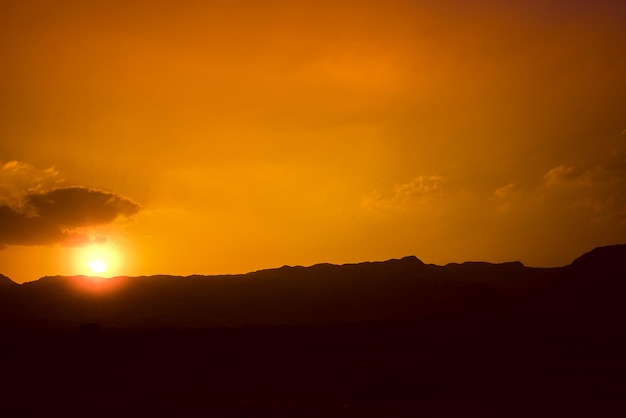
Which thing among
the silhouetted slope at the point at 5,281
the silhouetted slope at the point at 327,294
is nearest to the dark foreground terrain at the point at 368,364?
the silhouetted slope at the point at 327,294

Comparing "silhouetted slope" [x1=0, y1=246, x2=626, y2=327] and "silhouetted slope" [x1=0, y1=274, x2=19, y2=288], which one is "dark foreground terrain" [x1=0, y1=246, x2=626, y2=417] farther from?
"silhouetted slope" [x1=0, y1=274, x2=19, y2=288]

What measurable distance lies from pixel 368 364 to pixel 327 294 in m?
75.4

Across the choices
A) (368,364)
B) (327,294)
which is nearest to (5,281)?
(327,294)

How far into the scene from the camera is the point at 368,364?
3709 cm

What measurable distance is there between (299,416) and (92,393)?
538 inches

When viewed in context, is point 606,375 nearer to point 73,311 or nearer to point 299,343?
point 299,343

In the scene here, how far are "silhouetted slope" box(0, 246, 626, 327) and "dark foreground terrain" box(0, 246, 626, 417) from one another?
0.62m

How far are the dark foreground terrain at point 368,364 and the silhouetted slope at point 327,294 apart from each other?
2.02 feet

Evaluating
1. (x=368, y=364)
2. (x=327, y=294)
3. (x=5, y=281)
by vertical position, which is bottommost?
(x=368, y=364)

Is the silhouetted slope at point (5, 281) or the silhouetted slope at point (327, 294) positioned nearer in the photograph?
the silhouetted slope at point (327, 294)

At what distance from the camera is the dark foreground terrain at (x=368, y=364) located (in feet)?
86.8

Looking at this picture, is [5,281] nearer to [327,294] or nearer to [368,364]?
[327,294]

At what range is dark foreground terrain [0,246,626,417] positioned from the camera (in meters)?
26.5

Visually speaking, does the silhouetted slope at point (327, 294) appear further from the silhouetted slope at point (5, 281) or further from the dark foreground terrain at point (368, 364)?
the silhouetted slope at point (5, 281)
